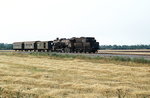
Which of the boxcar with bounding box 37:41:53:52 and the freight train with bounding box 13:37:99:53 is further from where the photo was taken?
the boxcar with bounding box 37:41:53:52

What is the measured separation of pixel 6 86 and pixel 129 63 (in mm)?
18160

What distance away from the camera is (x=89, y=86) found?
15.6 metres

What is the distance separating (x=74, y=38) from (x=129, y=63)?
29147mm

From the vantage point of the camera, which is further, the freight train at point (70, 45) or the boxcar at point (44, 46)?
the boxcar at point (44, 46)

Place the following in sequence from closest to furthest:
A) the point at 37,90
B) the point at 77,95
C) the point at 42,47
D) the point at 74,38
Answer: the point at 77,95 < the point at 37,90 < the point at 74,38 < the point at 42,47

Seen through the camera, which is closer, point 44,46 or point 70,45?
point 70,45

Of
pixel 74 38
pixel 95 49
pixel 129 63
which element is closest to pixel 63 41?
pixel 74 38

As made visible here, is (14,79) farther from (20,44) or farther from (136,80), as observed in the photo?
(20,44)

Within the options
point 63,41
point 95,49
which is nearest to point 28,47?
point 63,41

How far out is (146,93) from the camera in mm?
13797

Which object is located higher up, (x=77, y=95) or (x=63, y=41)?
(x=63, y=41)

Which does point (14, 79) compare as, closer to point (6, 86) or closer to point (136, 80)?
point (6, 86)

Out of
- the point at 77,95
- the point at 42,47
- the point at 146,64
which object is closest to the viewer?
the point at 77,95

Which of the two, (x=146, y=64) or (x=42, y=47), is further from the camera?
(x=42, y=47)
